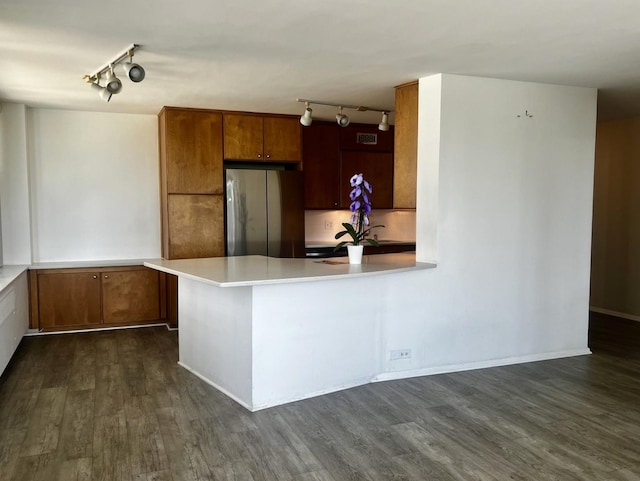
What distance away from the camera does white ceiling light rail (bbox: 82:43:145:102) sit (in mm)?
3389

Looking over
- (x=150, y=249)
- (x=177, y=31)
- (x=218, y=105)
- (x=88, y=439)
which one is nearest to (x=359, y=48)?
A: (x=177, y=31)

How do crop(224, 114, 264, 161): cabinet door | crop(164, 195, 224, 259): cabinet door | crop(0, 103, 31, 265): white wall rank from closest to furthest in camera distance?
1. crop(0, 103, 31, 265): white wall
2. crop(164, 195, 224, 259): cabinet door
3. crop(224, 114, 264, 161): cabinet door

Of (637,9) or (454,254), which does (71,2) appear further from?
(454,254)

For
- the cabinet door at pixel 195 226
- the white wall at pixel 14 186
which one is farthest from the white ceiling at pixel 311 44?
the cabinet door at pixel 195 226

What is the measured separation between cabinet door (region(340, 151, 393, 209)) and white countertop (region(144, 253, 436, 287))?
82.4 inches

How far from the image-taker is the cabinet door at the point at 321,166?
630 centimetres

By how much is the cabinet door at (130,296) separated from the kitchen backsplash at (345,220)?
2078mm

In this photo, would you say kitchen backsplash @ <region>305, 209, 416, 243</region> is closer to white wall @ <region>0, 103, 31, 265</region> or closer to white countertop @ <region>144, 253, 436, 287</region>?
white countertop @ <region>144, 253, 436, 287</region>

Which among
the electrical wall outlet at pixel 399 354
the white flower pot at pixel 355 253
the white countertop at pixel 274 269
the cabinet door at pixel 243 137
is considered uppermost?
the cabinet door at pixel 243 137

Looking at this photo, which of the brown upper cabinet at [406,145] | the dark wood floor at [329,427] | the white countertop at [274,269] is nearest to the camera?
the dark wood floor at [329,427]

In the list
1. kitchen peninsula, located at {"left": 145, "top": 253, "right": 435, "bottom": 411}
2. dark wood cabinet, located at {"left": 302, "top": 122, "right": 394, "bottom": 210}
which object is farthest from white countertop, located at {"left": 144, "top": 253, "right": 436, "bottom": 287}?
dark wood cabinet, located at {"left": 302, "top": 122, "right": 394, "bottom": 210}

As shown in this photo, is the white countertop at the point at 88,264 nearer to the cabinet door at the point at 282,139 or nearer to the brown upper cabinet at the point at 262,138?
the brown upper cabinet at the point at 262,138

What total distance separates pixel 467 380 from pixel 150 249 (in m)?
3.86

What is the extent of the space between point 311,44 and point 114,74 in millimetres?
1497
